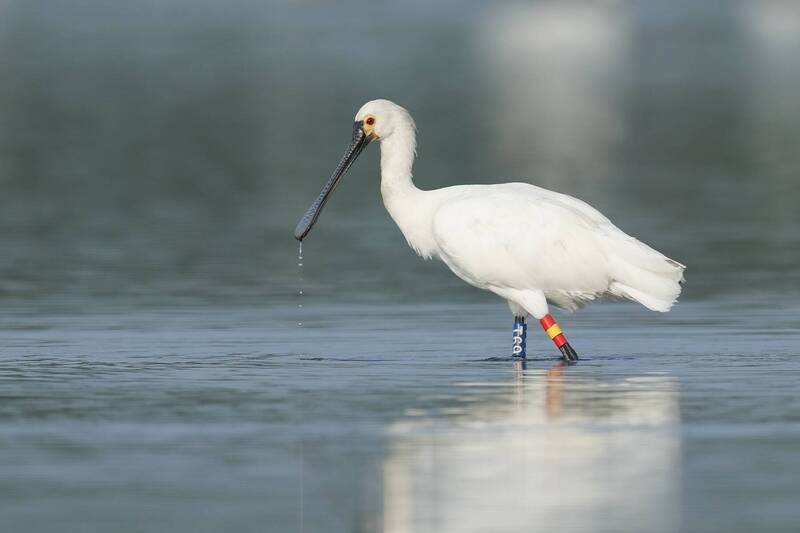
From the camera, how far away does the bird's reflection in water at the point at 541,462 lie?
34.0 feet

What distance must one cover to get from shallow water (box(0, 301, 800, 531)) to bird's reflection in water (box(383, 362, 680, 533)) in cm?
2

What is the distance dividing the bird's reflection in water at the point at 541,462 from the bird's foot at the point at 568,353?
57.8 inches

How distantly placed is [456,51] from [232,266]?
202ft

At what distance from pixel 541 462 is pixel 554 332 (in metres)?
4.71

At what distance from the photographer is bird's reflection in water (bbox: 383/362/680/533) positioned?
10352mm

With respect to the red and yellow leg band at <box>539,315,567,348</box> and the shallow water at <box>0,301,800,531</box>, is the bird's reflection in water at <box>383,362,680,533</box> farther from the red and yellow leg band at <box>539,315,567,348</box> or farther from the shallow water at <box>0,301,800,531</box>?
the red and yellow leg band at <box>539,315,567,348</box>

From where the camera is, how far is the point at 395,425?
1282 centimetres

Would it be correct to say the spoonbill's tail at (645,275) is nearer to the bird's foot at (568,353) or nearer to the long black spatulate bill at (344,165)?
the bird's foot at (568,353)

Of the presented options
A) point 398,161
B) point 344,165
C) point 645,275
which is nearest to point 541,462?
point 645,275

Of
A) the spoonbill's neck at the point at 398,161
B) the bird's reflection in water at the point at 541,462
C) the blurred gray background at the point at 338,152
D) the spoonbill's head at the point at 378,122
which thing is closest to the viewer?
the bird's reflection in water at the point at 541,462

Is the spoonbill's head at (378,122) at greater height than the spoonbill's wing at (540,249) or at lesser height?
greater

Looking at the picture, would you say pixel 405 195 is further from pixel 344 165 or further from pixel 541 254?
pixel 541 254

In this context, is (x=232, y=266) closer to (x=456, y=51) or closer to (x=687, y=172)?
(x=687, y=172)

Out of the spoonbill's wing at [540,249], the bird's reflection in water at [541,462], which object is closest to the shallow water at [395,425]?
the bird's reflection in water at [541,462]
